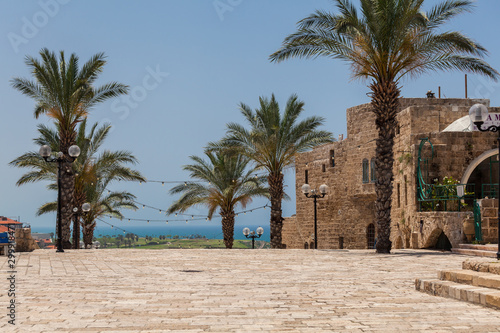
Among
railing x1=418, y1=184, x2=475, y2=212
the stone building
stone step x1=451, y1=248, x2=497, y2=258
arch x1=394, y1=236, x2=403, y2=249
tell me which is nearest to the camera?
stone step x1=451, y1=248, x2=497, y2=258

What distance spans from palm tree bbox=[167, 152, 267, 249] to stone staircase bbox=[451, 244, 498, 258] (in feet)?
51.1

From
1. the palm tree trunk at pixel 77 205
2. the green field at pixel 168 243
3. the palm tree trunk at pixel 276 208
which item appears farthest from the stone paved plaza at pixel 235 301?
the green field at pixel 168 243

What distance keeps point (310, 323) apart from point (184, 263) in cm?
815

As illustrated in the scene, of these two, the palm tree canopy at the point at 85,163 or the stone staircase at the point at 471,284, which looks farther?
the palm tree canopy at the point at 85,163

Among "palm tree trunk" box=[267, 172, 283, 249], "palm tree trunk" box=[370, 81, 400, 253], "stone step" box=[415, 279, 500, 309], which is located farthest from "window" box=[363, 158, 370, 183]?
"stone step" box=[415, 279, 500, 309]

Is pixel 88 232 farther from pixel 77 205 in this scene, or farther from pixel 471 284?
pixel 471 284

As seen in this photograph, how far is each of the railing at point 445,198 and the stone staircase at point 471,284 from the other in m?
10.5

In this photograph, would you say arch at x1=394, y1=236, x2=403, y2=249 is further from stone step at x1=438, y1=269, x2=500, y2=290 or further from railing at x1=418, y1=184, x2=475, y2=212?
stone step at x1=438, y1=269, x2=500, y2=290

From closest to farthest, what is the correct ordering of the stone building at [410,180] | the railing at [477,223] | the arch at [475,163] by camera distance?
the railing at [477,223] < the stone building at [410,180] < the arch at [475,163]

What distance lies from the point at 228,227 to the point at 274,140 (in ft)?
20.6

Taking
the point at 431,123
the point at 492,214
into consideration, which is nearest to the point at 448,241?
the point at 492,214

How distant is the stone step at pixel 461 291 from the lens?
23.9ft

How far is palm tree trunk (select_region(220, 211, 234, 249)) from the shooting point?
1252 inches

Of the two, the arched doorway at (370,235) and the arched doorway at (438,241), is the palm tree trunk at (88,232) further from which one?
the arched doorway at (438,241)
